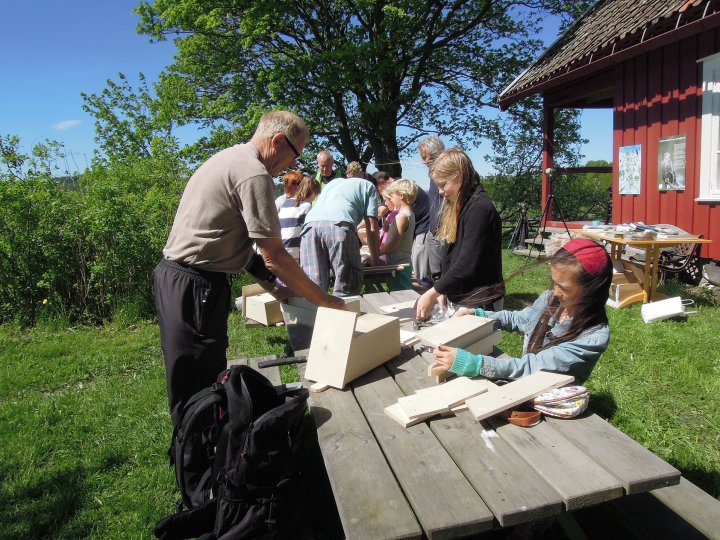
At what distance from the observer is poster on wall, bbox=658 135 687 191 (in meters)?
6.75

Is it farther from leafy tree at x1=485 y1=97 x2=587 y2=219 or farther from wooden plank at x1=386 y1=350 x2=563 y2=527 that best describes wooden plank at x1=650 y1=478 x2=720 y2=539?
leafy tree at x1=485 y1=97 x2=587 y2=219

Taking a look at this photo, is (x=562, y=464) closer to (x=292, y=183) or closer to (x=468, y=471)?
(x=468, y=471)

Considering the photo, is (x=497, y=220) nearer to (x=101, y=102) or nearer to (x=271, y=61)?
(x=271, y=61)

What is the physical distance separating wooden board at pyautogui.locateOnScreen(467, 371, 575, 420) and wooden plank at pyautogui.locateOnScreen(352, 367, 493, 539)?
0.18m

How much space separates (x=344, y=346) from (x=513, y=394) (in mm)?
703

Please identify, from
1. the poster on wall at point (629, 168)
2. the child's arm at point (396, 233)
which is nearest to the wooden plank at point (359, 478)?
the child's arm at point (396, 233)

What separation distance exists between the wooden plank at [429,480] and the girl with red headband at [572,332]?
0.37 meters

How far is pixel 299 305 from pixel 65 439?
5.94 feet

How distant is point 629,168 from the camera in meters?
7.88

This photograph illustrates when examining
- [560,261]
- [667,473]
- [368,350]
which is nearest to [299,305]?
[368,350]

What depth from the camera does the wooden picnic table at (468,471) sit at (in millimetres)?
1301

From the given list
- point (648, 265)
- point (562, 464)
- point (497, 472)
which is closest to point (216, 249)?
point (497, 472)

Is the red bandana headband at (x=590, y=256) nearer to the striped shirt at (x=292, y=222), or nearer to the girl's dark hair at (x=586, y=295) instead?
the girl's dark hair at (x=586, y=295)

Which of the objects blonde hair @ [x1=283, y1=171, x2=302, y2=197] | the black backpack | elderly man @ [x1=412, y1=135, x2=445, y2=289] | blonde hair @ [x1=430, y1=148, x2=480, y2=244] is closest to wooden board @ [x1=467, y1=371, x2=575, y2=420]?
the black backpack
